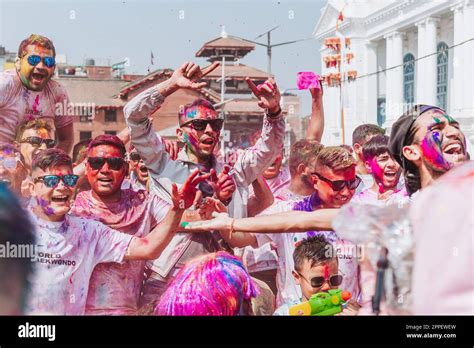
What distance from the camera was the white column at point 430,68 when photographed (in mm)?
3930

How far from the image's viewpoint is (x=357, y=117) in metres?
3.98

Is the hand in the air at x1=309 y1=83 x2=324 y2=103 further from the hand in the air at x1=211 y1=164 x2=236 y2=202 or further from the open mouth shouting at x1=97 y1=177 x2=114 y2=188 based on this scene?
the open mouth shouting at x1=97 y1=177 x2=114 y2=188

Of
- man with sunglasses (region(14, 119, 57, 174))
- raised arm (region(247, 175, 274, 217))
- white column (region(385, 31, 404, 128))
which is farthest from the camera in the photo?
white column (region(385, 31, 404, 128))

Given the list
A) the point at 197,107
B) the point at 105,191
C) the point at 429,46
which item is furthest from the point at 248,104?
the point at 429,46

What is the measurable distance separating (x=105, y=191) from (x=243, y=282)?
34.1 inches

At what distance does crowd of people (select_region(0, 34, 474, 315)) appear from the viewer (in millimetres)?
3613

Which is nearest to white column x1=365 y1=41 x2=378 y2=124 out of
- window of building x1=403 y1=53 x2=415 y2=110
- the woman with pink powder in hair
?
window of building x1=403 y1=53 x2=415 y2=110

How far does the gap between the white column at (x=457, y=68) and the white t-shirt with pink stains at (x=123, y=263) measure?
65.1 inches

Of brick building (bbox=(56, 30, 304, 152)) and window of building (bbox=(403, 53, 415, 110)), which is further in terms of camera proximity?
window of building (bbox=(403, 53, 415, 110))

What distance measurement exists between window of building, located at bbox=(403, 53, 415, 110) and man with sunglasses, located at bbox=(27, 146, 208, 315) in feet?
4.08

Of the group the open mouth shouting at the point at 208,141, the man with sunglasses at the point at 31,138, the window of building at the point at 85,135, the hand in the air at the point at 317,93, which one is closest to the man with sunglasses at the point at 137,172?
the window of building at the point at 85,135

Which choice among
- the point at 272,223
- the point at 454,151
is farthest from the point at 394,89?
the point at 272,223

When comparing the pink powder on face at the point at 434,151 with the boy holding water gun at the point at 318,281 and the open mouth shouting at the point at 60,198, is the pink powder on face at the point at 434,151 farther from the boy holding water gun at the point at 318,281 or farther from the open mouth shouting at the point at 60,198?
the open mouth shouting at the point at 60,198

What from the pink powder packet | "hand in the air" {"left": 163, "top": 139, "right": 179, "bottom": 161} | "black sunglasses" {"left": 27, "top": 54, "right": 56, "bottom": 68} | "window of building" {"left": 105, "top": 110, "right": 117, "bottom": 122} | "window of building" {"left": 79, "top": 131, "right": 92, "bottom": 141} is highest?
"black sunglasses" {"left": 27, "top": 54, "right": 56, "bottom": 68}
